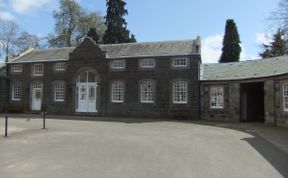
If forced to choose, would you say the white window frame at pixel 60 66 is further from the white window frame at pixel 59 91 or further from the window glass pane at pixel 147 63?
the window glass pane at pixel 147 63

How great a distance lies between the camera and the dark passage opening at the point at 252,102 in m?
25.4

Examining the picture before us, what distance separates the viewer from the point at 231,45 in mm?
39562

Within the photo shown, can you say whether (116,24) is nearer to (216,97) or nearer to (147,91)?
(147,91)

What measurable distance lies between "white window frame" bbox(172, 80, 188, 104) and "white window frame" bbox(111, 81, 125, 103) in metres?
4.55

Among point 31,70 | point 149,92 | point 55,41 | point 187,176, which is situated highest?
point 55,41

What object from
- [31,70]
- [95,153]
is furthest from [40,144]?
[31,70]

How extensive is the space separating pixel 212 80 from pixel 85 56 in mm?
11740

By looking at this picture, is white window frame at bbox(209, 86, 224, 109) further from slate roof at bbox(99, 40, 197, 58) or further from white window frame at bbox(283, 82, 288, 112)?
white window frame at bbox(283, 82, 288, 112)

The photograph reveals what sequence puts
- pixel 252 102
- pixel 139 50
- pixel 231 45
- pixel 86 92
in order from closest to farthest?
pixel 252 102, pixel 139 50, pixel 86 92, pixel 231 45

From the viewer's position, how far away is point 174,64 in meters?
27.5

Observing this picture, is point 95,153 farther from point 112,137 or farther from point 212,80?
point 212,80

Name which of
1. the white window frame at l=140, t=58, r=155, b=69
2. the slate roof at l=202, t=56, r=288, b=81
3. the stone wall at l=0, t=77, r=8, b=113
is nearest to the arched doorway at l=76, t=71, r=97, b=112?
the white window frame at l=140, t=58, r=155, b=69

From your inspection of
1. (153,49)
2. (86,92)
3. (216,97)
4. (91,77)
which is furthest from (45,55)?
(216,97)

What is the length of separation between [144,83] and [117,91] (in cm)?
262
